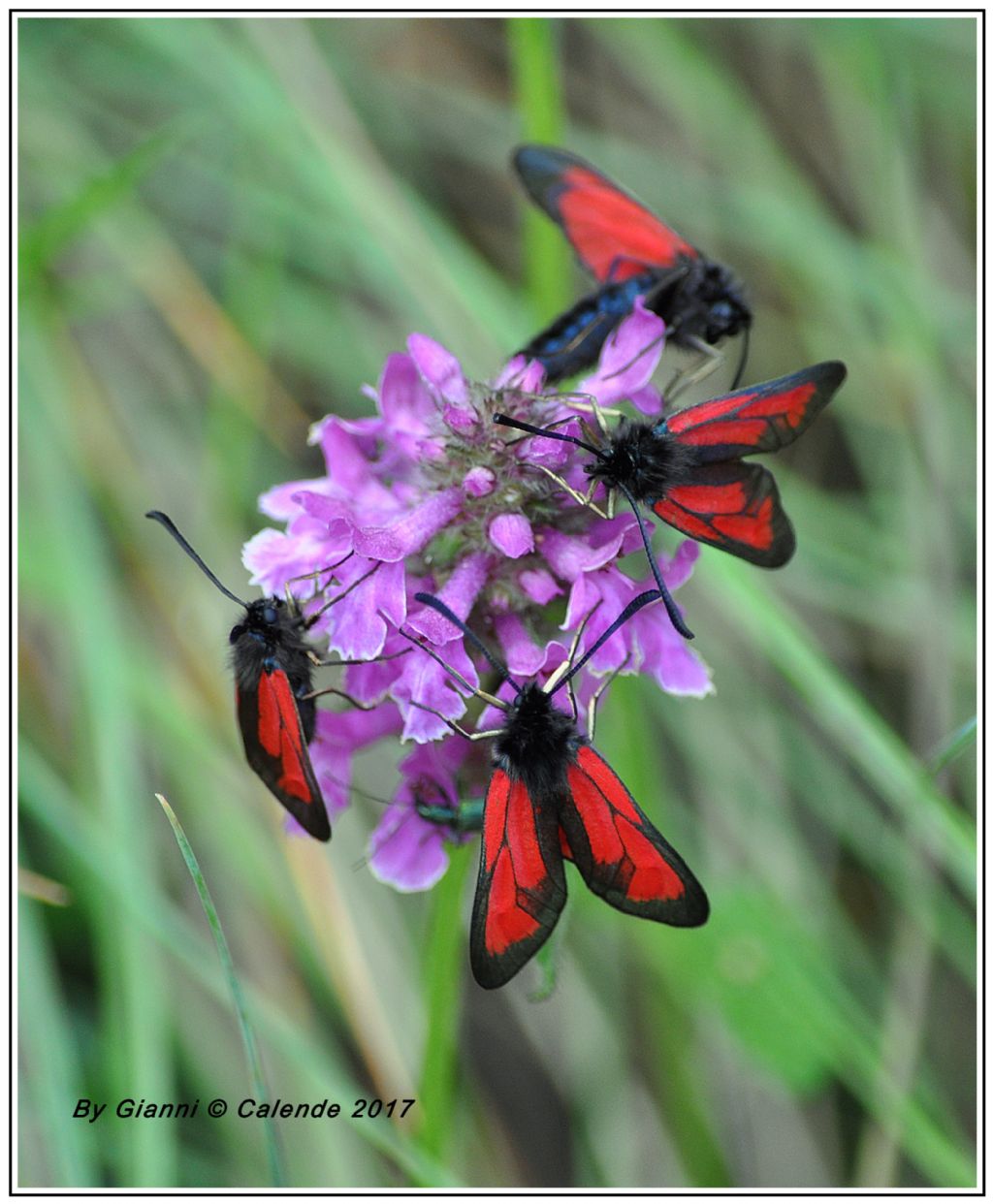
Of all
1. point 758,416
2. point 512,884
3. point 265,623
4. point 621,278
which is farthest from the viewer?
point 621,278

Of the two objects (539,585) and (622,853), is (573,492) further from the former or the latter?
(622,853)

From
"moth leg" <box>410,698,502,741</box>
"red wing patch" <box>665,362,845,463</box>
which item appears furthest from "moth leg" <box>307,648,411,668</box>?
"red wing patch" <box>665,362,845,463</box>

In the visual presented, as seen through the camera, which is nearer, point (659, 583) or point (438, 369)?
point (659, 583)

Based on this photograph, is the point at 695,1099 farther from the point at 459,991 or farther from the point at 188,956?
the point at 188,956

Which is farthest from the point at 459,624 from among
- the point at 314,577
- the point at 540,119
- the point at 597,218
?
the point at 540,119

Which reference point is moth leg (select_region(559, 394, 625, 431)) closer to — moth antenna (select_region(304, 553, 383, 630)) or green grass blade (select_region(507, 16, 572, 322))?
moth antenna (select_region(304, 553, 383, 630))

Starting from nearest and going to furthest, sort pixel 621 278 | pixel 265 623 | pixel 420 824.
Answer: pixel 265 623 → pixel 420 824 → pixel 621 278
